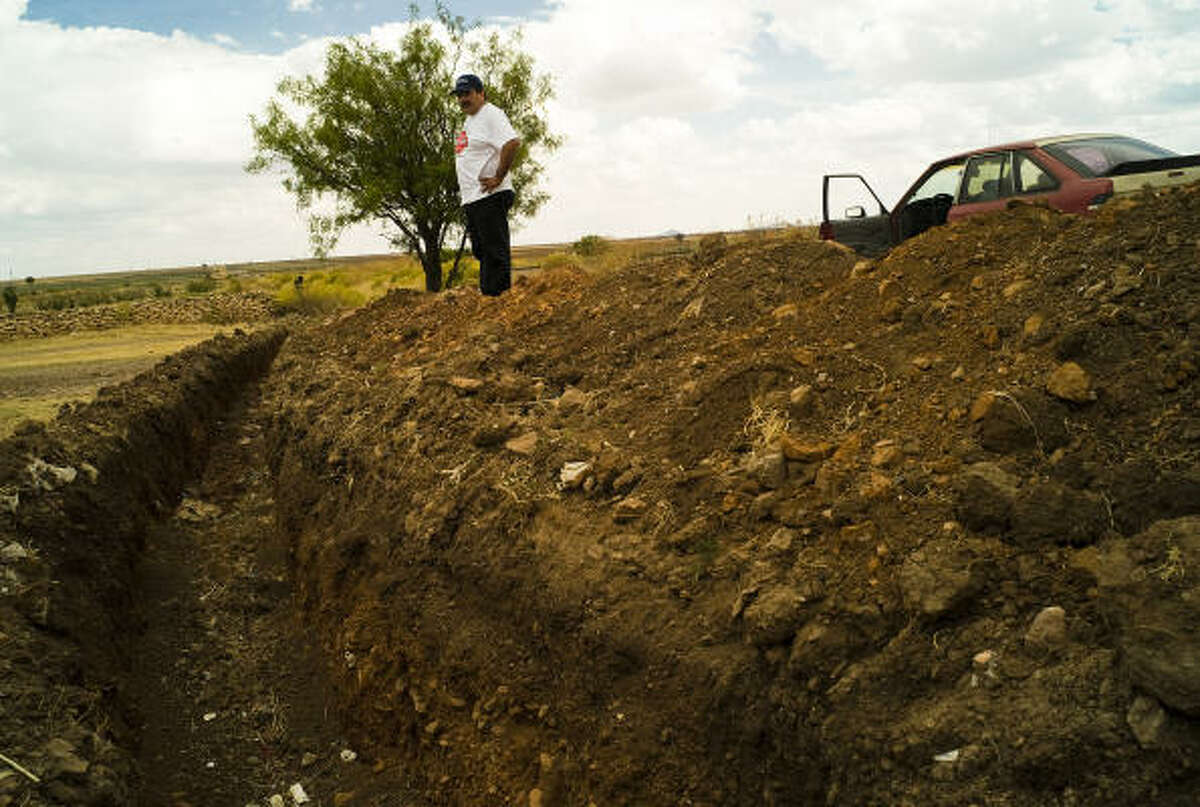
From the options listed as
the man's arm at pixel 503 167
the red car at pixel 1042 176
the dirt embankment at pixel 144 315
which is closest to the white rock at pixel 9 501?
the man's arm at pixel 503 167

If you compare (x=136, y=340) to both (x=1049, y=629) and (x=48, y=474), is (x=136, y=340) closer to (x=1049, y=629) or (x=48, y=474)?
(x=48, y=474)

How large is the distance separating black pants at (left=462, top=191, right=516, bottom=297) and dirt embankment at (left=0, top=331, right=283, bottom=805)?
10.8 ft

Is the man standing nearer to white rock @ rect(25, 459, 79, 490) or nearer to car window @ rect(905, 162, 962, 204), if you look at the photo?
white rock @ rect(25, 459, 79, 490)

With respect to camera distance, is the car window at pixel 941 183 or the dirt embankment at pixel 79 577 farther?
the car window at pixel 941 183

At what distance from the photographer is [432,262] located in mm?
19750

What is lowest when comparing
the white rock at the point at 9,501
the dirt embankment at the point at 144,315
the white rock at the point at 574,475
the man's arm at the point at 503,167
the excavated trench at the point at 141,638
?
the excavated trench at the point at 141,638

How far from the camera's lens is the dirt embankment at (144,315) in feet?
75.3

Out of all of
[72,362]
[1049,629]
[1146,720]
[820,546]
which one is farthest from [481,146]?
[72,362]

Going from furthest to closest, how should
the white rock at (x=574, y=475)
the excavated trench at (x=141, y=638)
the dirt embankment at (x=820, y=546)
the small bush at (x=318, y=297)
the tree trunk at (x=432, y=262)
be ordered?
1. the small bush at (x=318, y=297)
2. the tree trunk at (x=432, y=262)
3. the white rock at (x=574, y=475)
4. the excavated trench at (x=141, y=638)
5. the dirt embankment at (x=820, y=546)

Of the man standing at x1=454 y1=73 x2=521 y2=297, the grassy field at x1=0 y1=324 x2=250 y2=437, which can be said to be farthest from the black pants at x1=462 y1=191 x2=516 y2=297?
the grassy field at x1=0 y1=324 x2=250 y2=437

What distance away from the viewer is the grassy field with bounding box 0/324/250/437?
10.4 metres

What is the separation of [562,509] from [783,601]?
1.28m

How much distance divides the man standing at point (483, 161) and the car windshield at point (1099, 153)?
4342 mm

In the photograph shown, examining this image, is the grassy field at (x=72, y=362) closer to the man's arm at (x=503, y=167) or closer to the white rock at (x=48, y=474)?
the white rock at (x=48, y=474)
